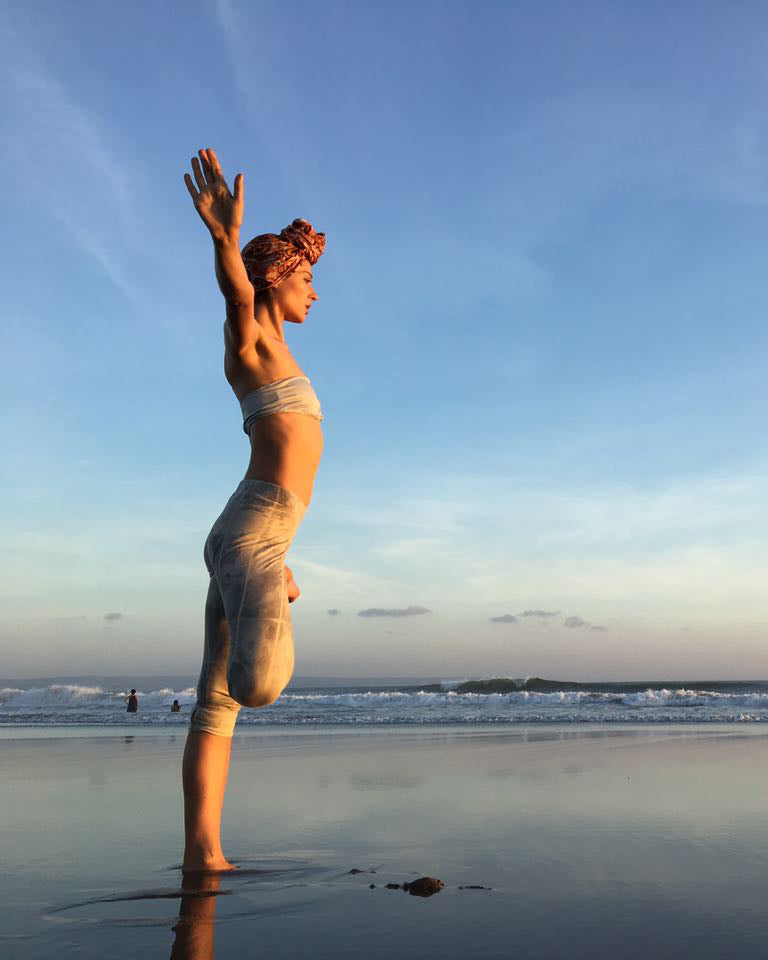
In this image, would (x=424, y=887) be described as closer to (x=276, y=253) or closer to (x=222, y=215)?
(x=222, y=215)

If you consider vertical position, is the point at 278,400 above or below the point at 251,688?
above

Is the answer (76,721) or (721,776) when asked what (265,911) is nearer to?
(721,776)

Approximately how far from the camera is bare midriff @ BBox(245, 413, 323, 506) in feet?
10.0

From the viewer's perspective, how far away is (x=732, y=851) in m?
3.25

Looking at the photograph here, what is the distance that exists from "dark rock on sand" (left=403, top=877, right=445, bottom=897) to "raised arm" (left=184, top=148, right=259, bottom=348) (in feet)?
6.66

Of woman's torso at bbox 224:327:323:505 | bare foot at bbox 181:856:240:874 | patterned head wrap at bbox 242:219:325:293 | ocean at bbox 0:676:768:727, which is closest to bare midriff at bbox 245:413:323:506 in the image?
woman's torso at bbox 224:327:323:505

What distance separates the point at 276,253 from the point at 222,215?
64 cm

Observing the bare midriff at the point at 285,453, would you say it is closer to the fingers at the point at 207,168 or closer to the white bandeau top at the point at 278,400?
the white bandeau top at the point at 278,400

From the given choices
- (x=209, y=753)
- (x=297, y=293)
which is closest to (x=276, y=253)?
(x=297, y=293)

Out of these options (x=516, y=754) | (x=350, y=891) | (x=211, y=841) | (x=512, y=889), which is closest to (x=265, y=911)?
(x=350, y=891)

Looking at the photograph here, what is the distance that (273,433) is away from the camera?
10.2 ft

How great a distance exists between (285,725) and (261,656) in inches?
521

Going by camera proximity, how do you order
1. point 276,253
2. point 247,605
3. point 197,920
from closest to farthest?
point 197,920
point 247,605
point 276,253

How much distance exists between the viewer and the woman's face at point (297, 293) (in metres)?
3.39
